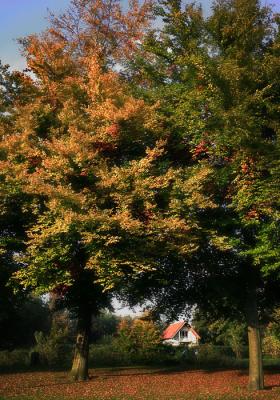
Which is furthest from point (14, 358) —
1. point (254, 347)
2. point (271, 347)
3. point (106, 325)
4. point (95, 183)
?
point (106, 325)

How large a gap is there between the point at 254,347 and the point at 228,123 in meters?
9.22

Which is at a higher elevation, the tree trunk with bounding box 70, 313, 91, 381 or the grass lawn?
the tree trunk with bounding box 70, 313, 91, 381

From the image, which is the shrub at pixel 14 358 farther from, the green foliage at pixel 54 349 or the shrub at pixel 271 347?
the shrub at pixel 271 347

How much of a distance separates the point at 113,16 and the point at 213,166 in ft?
37.6

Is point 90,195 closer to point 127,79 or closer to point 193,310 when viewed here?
point 127,79

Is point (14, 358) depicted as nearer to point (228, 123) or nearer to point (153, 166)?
point (153, 166)

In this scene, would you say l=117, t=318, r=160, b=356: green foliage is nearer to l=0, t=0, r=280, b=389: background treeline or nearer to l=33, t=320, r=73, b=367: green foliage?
l=33, t=320, r=73, b=367: green foliage

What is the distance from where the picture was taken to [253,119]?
1476 cm

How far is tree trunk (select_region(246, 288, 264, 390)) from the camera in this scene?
1728 cm

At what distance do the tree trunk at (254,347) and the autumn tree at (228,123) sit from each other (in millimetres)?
38

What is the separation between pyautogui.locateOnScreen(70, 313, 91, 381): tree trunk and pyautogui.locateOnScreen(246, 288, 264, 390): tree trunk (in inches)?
273

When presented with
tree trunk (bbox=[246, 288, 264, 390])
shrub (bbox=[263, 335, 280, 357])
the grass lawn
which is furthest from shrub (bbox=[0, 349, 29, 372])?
shrub (bbox=[263, 335, 280, 357])

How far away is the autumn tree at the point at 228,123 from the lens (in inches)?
585

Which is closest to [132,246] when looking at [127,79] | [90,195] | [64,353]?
[90,195]
